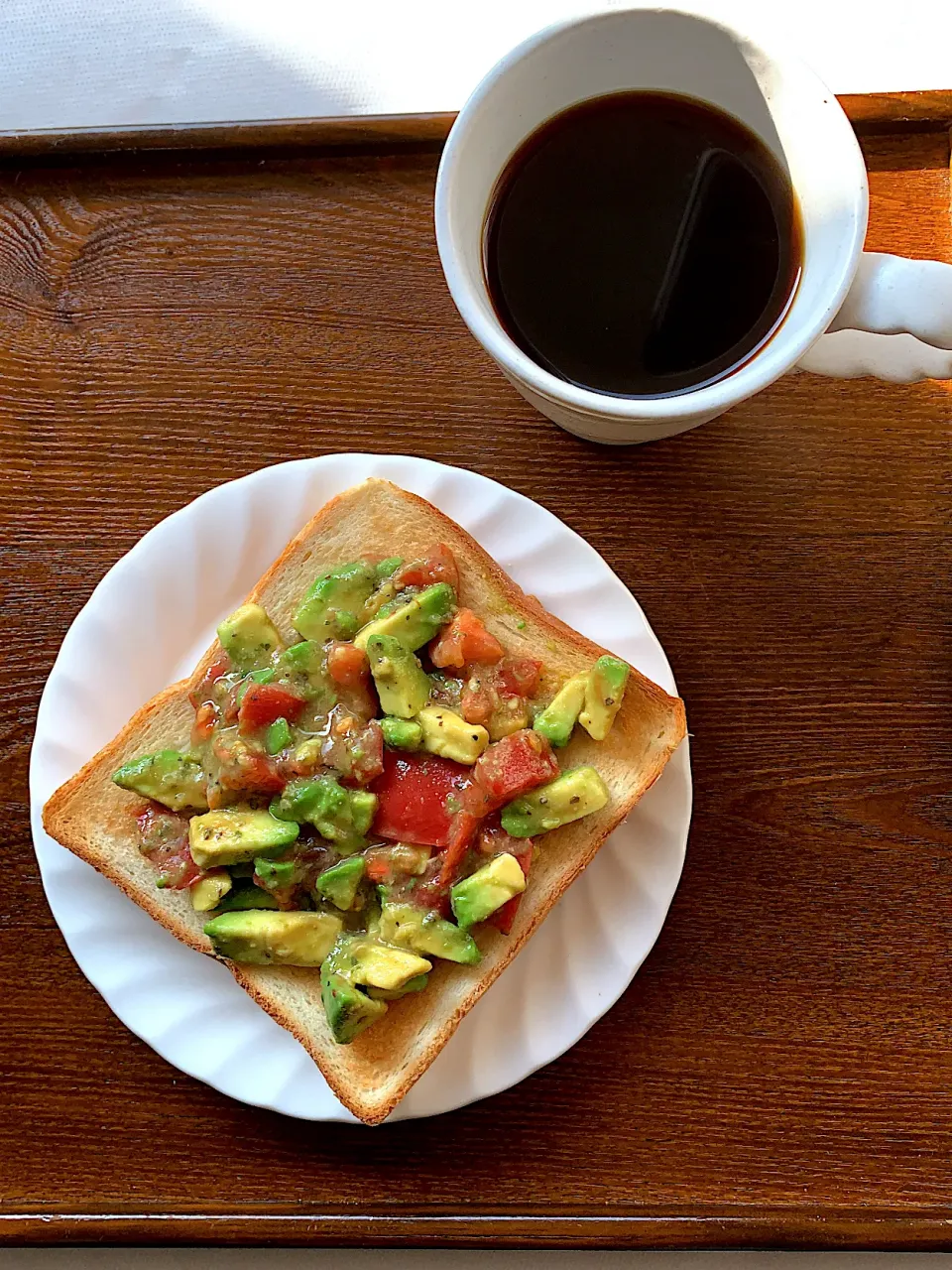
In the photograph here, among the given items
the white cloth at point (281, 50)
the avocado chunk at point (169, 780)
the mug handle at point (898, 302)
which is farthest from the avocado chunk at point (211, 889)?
the white cloth at point (281, 50)

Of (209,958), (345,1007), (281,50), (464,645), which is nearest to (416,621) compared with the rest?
(464,645)

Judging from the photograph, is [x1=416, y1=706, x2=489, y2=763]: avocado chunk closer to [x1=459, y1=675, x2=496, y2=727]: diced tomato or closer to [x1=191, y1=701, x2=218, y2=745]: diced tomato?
[x1=459, y1=675, x2=496, y2=727]: diced tomato

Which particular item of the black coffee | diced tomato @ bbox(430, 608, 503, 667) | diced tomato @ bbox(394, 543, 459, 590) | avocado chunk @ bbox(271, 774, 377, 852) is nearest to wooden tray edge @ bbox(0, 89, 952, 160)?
the black coffee

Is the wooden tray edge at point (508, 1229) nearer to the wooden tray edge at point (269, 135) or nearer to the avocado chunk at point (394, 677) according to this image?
the avocado chunk at point (394, 677)

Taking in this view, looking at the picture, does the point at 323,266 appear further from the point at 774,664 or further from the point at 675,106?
the point at 774,664

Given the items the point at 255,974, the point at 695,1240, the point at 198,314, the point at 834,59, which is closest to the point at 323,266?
the point at 198,314

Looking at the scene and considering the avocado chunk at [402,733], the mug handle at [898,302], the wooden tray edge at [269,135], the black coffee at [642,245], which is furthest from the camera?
the wooden tray edge at [269,135]
